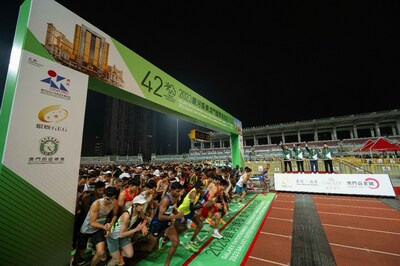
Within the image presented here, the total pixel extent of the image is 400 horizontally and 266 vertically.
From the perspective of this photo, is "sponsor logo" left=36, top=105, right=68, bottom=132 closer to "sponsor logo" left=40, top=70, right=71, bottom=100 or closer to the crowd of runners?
"sponsor logo" left=40, top=70, right=71, bottom=100

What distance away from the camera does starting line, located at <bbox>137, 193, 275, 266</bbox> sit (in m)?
3.90

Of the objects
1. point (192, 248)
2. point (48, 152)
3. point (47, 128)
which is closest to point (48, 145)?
point (48, 152)

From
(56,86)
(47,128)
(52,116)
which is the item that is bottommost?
(47,128)

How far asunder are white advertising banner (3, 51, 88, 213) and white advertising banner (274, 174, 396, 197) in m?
12.4

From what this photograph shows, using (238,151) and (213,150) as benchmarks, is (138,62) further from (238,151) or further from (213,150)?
(213,150)

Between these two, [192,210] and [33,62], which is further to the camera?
[192,210]

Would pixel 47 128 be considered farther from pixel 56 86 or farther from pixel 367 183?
pixel 367 183

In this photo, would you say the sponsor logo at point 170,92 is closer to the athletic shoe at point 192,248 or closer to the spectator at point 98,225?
the spectator at point 98,225

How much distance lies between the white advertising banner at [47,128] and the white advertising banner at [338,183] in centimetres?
1240

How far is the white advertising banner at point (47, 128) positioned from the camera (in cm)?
312

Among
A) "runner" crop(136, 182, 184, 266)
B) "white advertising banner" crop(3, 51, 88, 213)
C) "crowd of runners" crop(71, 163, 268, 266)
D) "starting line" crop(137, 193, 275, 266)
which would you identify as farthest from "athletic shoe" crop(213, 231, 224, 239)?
"white advertising banner" crop(3, 51, 88, 213)

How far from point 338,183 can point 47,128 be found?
46.8 ft

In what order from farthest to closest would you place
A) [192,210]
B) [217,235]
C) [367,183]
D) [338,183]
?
[338,183] < [367,183] < [217,235] < [192,210]

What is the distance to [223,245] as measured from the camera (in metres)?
4.60
